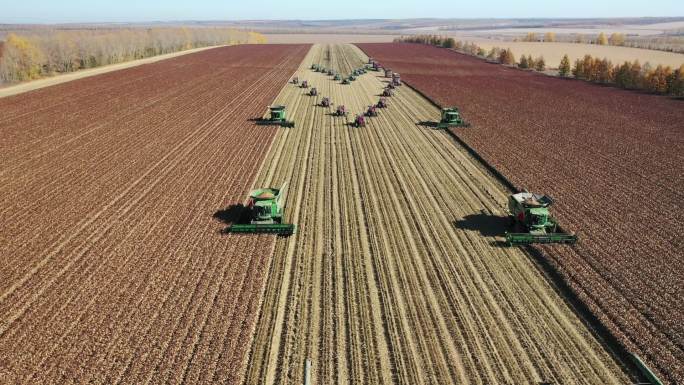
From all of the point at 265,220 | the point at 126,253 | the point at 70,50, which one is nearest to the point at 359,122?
the point at 265,220

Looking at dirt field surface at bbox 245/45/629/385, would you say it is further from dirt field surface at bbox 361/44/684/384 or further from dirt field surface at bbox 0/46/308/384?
dirt field surface at bbox 361/44/684/384

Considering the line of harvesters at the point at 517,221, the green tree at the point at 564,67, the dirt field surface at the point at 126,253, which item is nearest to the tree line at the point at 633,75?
the green tree at the point at 564,67

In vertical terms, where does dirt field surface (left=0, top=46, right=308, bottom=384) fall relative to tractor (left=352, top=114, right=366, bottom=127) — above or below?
below

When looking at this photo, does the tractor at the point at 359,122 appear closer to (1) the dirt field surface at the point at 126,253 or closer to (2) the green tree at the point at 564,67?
(1) the dirt field surface at the point at 126,253

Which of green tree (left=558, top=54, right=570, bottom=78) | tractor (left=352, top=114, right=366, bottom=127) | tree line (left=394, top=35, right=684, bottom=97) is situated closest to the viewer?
tractor (left=352, top=114, right=366, bottom=127)

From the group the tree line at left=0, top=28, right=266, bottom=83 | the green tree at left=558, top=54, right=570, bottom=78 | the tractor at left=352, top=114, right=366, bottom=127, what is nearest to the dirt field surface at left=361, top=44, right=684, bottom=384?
the tractor at left=352, top=114, right=366, bottom=127

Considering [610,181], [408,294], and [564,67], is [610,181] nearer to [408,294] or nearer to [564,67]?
[408,294]
